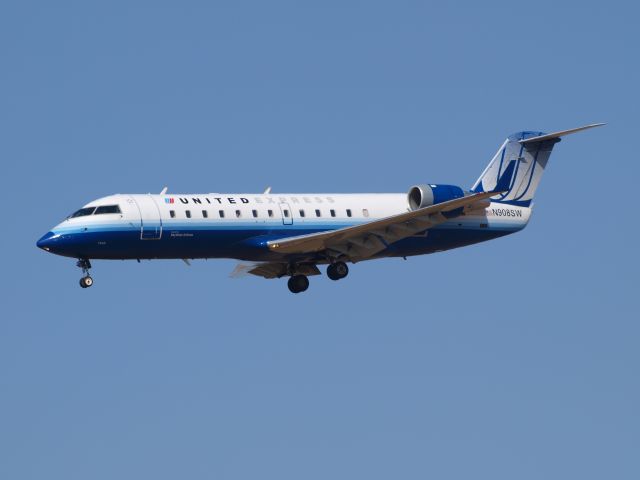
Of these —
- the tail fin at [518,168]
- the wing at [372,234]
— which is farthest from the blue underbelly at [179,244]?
the tail fin at [518,168]

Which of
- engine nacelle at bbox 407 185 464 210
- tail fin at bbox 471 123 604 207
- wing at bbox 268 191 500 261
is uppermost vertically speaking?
tail fin at bbox 471 123 604 207

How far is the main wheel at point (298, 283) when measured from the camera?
49.5 metres

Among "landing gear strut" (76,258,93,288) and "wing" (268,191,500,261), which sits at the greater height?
"wing" (268,191,500,261)

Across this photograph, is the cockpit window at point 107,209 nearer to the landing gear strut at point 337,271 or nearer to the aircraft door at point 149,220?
the aircraft door at point 149,220

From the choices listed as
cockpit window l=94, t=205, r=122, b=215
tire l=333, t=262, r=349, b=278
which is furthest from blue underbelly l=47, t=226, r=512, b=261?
tire l=333, t=262, r=349, b=278

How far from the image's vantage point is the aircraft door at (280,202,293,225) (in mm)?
47031

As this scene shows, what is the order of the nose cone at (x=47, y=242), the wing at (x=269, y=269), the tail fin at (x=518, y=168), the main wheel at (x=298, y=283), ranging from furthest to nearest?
the tail fin at (x=518, y=168), the wing at (x=269, y=269), the main wheel at (x=298, y=283), the nose cone at (x=47, y=242)

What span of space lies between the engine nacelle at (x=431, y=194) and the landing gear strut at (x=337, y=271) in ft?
10.5

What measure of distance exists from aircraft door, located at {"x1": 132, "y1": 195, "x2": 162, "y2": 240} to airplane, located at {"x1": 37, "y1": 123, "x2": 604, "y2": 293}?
32 millimetres

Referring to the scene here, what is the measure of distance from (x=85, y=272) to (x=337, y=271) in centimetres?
867

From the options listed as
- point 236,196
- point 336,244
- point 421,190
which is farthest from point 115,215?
point 421,190

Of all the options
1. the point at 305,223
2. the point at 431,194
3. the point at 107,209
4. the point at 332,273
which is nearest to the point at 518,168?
the point at 431,194

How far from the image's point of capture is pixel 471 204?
4803 centimetres

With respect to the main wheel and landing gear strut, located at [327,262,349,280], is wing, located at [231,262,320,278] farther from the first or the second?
landing gear strut, located at [327,262,349,280]
